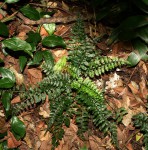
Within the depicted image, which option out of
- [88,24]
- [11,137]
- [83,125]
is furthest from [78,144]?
[88,24]

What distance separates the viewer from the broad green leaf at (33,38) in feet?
12.4

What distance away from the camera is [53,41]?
3.81 meters

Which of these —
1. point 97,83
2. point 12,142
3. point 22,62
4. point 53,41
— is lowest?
point 12,142

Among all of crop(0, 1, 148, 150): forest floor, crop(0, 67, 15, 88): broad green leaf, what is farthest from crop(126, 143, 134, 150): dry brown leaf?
crop(0, 67, 15, 88): broad green leaf

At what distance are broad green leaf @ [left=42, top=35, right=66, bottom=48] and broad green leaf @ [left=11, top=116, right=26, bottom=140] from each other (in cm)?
107

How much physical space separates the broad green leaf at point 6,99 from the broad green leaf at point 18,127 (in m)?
0.16

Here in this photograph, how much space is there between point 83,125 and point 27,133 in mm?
727

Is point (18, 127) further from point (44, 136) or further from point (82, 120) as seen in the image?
point (82, 120)

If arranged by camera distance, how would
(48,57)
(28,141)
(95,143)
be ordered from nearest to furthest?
(28,141) → (95,143) → (48,57)

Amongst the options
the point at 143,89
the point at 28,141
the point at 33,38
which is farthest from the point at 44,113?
the point at 143,89

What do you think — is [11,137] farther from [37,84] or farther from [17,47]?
[17,47]

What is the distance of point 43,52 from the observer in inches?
149

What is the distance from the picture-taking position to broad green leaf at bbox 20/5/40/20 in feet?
12.8

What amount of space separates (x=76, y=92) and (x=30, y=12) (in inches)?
51.7
